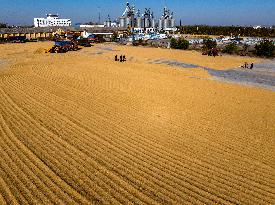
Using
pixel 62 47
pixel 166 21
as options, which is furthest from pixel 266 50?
pixel 166 21

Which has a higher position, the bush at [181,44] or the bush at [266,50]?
the bush at [181,44]

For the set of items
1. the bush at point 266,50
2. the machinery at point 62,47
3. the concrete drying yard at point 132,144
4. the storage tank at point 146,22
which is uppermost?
the storage tank at point 146,22

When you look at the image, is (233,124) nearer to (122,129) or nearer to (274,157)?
(274,157)

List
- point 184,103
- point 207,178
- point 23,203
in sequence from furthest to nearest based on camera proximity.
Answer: point 184,103 → point 207,178 → point 23,203

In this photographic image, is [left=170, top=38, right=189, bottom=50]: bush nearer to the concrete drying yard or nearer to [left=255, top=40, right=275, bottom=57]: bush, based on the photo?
[left=255, top=40, right=275, bottom=57]: bush

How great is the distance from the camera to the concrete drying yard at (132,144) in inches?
287

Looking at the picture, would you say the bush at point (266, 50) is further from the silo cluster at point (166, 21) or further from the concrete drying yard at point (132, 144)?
the silo cluster at point (166, 21)

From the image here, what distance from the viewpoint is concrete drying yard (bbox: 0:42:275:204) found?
7.30 m

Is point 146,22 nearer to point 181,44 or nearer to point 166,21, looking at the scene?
point 166,21

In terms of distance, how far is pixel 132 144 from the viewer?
10344 mm

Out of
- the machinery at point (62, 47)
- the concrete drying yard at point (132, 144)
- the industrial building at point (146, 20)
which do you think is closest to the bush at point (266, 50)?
the concrete drying yard at point (132, 144)

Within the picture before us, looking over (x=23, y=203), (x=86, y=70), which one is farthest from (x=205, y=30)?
(x=23, y=203)

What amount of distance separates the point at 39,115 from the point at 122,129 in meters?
3.83

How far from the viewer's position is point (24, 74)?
22.4 metres
